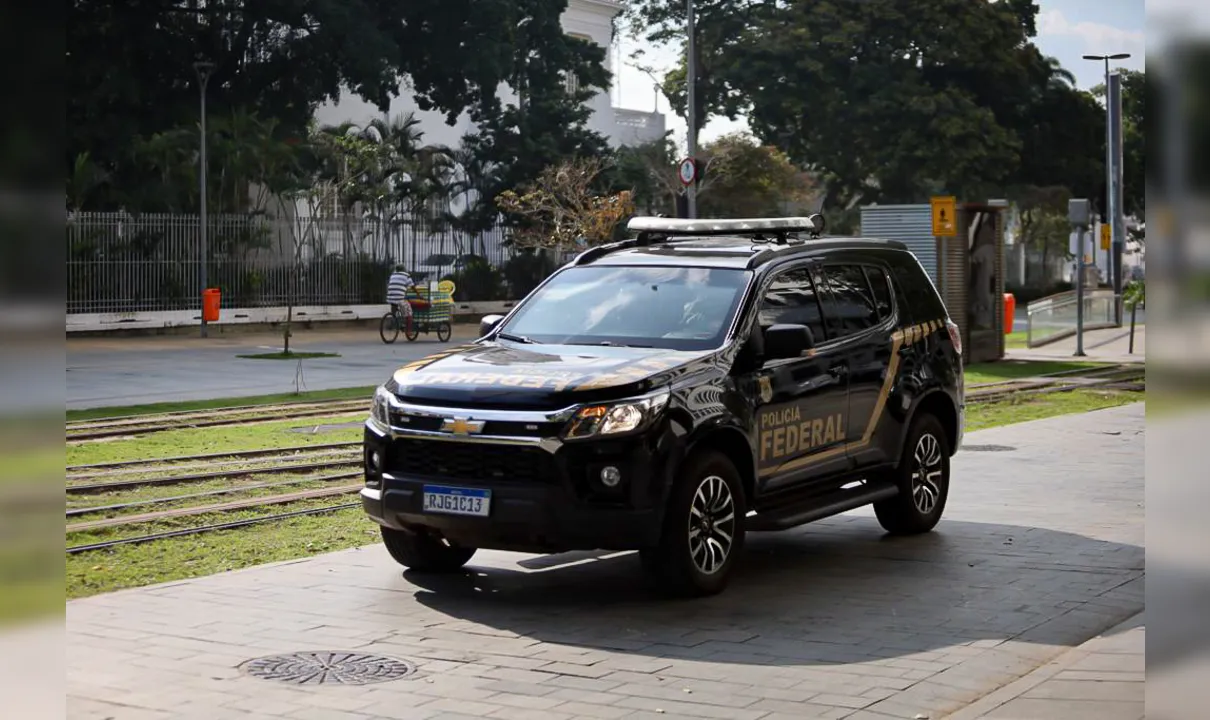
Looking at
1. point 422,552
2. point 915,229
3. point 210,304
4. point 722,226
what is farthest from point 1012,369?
point 422,552

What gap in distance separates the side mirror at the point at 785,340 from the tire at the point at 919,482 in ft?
5.78

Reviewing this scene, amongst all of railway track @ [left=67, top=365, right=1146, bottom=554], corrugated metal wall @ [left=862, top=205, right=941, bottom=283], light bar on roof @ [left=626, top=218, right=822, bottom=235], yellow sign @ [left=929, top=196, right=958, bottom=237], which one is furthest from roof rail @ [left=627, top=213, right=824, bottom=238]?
corrugated metal wall @ [left=862, top=205, right=941, bottom=283]

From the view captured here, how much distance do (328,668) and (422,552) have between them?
6.97ft

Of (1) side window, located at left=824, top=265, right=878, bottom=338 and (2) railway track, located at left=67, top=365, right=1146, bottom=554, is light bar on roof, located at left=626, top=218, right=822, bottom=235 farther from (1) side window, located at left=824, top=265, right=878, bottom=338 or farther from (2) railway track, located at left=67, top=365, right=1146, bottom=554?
(2) railway track, located at left=67, top=365, right=1146, bottom=554

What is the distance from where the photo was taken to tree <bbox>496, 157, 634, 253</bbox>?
1748 inches

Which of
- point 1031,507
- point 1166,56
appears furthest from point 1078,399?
point 1166,56

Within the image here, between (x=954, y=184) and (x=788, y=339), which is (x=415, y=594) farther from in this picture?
(x=954, y=184)

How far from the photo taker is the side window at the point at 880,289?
411 inches

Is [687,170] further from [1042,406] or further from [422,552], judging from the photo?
[422,552]

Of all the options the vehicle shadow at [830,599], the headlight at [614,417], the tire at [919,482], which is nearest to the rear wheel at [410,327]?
the vehicle shadow at [830,599]

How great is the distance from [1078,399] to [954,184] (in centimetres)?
3699

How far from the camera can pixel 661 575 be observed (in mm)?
8352

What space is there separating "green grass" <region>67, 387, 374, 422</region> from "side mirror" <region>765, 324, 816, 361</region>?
1185 centimetres

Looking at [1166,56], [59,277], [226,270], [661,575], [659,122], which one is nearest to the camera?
[59,277]
